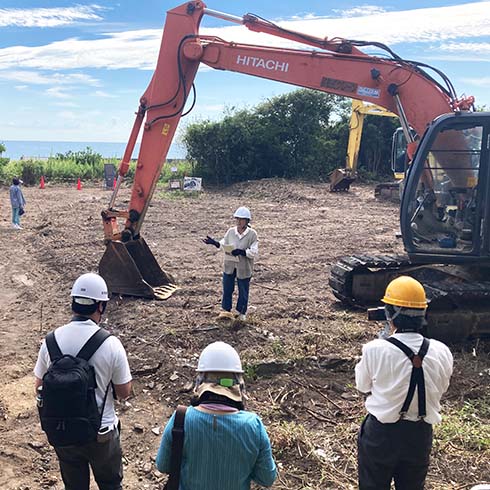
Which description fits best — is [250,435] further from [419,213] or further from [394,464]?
[419,213]

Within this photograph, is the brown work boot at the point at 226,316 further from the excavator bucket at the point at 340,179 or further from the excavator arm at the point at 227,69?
the excavator bucket at the point at 340,179

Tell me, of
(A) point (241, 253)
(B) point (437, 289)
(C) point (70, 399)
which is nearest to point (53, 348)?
(C) point (70, 399)

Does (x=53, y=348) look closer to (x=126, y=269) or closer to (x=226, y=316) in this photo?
(x=226, y=316)

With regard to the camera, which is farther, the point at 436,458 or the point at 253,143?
the point at 253,143

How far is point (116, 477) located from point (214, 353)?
4.50 feet

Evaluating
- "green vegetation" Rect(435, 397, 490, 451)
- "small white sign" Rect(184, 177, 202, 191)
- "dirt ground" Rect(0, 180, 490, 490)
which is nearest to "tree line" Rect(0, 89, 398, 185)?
"small white sign" Rect(184, 177, 202, 191)

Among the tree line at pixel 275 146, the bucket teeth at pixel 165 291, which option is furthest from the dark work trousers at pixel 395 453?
the tree line at pixel 275 146

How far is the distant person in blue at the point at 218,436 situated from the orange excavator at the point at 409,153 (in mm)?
4754

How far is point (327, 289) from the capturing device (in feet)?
32.7

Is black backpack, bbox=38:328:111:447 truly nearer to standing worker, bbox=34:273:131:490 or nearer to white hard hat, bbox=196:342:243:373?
standing worker, bbox=34:273:131:490

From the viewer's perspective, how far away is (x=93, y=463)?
132 inches

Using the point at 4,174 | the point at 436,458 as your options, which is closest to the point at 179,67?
the point at 436,458

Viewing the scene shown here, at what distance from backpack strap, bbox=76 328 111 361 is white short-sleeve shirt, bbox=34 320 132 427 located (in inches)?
0.8

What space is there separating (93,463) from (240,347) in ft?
11.9
